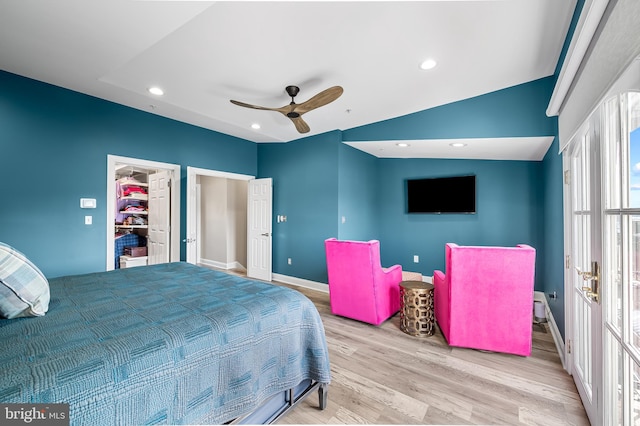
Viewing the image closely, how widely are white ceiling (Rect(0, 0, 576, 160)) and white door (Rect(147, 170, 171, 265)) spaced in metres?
1.20

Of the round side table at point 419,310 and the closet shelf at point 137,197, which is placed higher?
the closet shelf at point 137,197

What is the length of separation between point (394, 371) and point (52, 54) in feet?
12.9

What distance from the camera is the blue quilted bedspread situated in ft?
2.85

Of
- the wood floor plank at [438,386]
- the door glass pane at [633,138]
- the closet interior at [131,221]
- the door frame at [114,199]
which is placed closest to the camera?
the door glass pane at [633,138]

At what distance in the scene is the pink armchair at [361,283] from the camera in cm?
294

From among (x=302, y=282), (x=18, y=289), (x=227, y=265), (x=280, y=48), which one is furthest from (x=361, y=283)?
(x=227, y=265)

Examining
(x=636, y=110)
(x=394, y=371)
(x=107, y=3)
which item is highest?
(x=107, y=3)

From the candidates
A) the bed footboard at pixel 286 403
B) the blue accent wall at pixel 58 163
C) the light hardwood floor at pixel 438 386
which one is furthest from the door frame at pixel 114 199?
the bed footboard at pixel 286 403

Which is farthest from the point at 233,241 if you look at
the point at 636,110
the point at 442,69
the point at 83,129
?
the point at 636,110

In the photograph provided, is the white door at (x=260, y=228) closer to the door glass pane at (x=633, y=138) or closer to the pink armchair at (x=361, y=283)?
the pink armchair at (x=361, y=283)

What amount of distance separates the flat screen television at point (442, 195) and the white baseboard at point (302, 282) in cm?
218

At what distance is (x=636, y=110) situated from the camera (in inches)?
41.3

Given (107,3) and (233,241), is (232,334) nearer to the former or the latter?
(107,3)

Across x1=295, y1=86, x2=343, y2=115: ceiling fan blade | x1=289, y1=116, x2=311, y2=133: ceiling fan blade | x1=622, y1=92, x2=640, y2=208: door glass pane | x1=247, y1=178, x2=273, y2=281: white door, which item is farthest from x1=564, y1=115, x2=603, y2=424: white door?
x1=247, y1=178, x2=273, y2=281: white door
